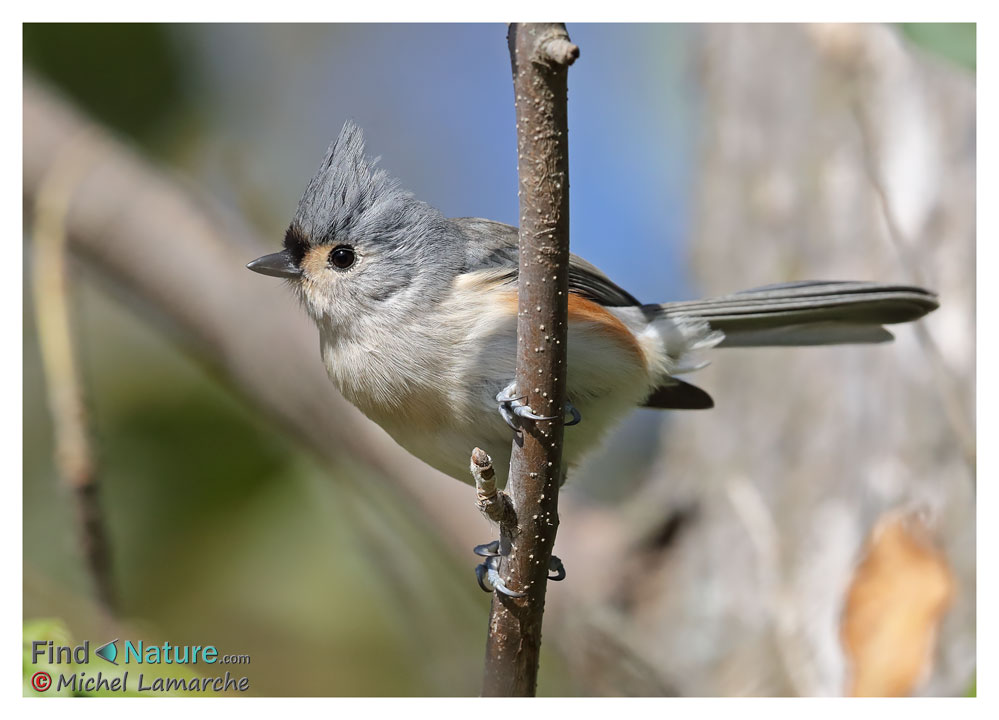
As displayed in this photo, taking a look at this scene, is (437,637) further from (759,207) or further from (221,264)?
(759,207)

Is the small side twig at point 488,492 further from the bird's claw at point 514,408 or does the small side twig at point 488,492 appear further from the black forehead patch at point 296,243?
the black forehead patch at point 296,243

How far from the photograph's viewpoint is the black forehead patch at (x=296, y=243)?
195cm

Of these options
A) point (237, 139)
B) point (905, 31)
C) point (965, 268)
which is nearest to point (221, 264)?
point (237, 139)

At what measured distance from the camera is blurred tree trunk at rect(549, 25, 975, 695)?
8.86ft

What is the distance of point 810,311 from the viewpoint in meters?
2.24

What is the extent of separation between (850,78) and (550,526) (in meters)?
2.38

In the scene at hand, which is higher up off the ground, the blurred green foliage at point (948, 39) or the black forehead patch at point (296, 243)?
the blurred green foliage at point (948, 39)

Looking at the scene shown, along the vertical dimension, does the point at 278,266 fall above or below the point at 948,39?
below

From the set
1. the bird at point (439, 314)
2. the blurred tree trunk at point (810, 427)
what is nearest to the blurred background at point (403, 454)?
the blurred tree trunk at point (810, 427)

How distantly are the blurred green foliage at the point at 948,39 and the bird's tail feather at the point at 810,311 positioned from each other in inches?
21.2

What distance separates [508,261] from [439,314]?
0.23 metres

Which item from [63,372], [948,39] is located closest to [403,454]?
[63,372]

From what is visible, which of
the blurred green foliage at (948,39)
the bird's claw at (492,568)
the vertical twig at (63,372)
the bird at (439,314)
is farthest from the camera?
the vertical twig at (63,372)

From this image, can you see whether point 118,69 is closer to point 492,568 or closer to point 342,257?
point 342,257
